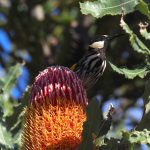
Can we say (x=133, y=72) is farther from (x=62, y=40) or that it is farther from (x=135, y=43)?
(x=62, y=40)

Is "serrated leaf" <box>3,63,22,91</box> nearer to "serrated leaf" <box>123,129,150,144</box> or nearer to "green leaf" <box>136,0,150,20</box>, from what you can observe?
"green leaf" <box>136,0,150,20</box>

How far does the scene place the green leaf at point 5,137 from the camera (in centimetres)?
310

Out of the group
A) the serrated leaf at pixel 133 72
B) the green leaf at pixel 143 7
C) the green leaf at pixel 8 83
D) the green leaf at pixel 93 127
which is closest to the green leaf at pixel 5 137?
the green leaf at pixel 8 83

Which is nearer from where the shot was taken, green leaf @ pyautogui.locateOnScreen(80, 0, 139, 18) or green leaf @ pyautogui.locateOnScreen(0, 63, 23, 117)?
green leaf @ pyautogui.locateOnScreen(80, 0, 139, 18)

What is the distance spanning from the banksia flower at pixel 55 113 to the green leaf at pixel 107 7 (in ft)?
0.90

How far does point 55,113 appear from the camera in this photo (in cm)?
255

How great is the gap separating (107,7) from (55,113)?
52cm

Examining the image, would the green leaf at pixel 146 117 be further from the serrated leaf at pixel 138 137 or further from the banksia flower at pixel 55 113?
the banksia flower at pixel 55 113

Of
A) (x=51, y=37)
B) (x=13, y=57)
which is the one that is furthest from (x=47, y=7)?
(x=13, y=57)

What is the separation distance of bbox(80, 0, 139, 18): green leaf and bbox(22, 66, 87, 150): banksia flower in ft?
0.90

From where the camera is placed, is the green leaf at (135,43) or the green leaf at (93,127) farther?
the green leaf at (135,43)

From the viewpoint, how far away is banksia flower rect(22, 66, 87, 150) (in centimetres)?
252

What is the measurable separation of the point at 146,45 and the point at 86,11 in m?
0.43

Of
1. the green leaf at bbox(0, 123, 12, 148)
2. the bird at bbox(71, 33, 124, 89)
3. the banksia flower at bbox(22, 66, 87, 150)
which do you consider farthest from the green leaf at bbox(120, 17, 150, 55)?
the green leaf at bbox(0, 123, 12, 148)
